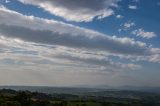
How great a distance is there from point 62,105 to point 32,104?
28.1m

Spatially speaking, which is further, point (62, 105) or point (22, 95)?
point (62, 105)

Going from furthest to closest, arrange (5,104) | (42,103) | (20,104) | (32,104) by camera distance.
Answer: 1. (42,103)
2. (32,104)
3. (20,104)
4. (5,104)

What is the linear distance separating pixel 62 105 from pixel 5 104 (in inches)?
2099

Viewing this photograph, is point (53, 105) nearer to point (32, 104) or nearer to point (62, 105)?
point (62, 105)

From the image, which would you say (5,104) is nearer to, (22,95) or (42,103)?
(22,95)

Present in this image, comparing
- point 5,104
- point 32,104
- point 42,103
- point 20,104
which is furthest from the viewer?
point 42,103

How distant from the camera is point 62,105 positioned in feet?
609

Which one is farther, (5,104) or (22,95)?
(22,95)

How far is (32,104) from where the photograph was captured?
533 ft

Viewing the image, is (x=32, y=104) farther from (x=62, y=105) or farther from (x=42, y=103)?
(x=62, y=105)

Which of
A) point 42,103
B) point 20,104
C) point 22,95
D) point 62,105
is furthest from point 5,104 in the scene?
point 62,105

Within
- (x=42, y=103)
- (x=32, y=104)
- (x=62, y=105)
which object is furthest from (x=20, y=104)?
(x=62, y=105)

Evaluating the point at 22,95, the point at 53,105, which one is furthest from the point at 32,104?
the point at 53,105

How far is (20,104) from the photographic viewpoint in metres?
152
